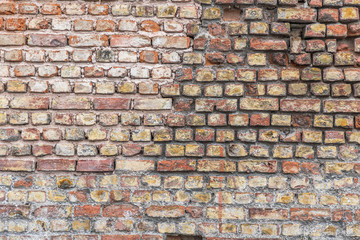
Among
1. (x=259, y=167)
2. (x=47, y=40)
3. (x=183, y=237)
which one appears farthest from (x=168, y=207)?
(x=47, y=40)

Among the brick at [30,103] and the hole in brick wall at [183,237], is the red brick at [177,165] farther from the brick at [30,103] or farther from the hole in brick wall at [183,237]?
the brick at [30,103]

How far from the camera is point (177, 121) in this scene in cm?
199

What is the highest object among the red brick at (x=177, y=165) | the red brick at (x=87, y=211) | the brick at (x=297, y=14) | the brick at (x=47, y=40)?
the brick at (x=297, y=14)

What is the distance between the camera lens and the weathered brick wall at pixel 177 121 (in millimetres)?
1967

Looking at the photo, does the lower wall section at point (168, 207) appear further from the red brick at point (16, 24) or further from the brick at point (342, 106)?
the red brick at point (16, 24)

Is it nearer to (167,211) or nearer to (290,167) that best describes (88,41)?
(167,211)

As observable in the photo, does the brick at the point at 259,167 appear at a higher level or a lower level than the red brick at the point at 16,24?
lower

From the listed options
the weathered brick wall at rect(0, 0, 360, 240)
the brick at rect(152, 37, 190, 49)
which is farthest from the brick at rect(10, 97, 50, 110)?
the brick at rect(152, 37, 190, 49)

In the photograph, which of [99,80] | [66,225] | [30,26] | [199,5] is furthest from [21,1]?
[66,225]

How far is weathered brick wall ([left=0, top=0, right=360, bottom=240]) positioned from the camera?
1.97m

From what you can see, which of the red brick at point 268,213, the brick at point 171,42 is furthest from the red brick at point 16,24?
Answer: the red brick at point 268,213

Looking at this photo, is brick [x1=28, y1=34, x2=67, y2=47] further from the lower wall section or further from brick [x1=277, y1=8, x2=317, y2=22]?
brick [x1=277, y1=8, x2=317, y2=22]

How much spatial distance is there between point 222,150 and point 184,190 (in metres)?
0.33

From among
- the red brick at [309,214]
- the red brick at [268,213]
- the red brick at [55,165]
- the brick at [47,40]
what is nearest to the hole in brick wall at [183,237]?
the red brick at [268,213]
